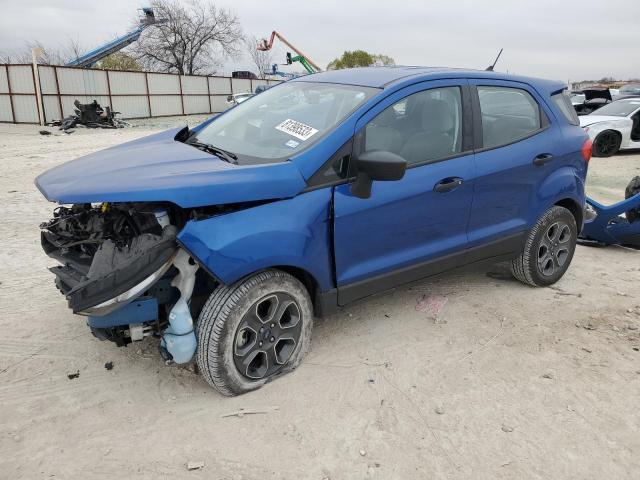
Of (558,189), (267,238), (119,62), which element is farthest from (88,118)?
(119,62)

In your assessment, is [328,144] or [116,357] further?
[116,357]

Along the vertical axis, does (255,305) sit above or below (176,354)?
above

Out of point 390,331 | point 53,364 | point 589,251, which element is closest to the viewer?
point 53,364

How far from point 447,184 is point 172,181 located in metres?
1.82

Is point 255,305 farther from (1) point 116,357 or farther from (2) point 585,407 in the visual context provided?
(2) point 585,407

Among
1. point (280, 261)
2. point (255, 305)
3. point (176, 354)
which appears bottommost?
point (176, 354)

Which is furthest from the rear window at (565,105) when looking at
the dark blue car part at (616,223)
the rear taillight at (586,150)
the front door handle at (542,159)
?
the dark blue car part at (616,223)

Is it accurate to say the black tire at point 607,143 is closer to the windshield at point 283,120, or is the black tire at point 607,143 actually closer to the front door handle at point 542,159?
the front door handle at point 542,159

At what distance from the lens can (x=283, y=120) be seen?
3.41m

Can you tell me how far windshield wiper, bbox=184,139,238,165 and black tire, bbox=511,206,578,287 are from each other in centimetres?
257

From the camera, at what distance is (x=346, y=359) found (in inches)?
132

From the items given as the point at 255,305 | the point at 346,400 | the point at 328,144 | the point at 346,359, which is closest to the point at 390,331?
the point at 346,359

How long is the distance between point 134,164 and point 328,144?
A: 3.77ft

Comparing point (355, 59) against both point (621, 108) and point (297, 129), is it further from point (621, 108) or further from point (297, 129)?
point (297, 129)
